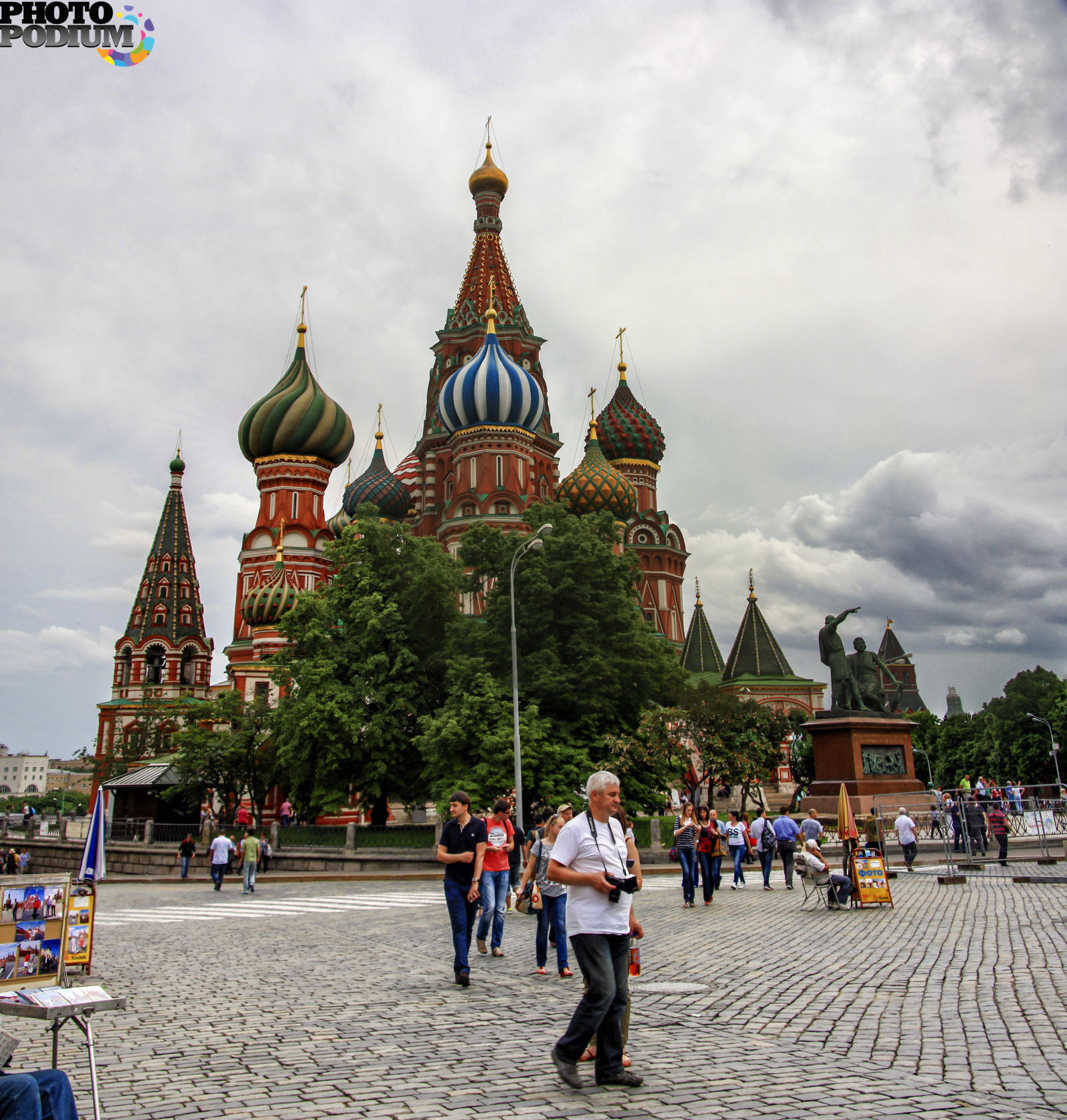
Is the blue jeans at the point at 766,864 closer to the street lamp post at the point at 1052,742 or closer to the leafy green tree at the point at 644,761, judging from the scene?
the leafy green tree at the point at 644,761

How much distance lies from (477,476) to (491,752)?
26.8 metres

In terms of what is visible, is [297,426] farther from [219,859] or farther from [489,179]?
[219,859]

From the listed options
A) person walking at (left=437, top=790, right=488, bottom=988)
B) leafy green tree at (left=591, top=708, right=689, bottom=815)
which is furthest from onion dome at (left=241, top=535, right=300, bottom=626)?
person walking at (left=437, top=790, right=488, bottom=988)

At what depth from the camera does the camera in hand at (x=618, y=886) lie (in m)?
5.90

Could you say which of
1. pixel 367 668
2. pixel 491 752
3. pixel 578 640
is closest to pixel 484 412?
pixel 367 668

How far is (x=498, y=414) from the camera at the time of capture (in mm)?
53438

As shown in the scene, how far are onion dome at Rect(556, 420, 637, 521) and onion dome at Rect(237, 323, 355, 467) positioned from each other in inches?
684

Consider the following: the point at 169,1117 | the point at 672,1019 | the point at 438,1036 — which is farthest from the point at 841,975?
the point at 169,1117

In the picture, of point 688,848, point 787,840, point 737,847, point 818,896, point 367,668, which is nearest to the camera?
point 688,848

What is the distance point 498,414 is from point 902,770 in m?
30.2

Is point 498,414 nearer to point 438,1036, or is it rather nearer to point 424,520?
point 424,520

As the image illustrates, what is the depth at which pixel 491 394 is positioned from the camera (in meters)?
53.4

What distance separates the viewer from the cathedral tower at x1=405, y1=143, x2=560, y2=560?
52500 millimetres

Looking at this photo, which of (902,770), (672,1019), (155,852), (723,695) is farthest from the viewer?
(723,695)
